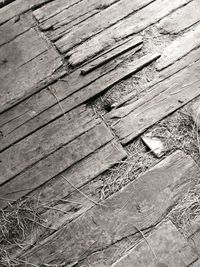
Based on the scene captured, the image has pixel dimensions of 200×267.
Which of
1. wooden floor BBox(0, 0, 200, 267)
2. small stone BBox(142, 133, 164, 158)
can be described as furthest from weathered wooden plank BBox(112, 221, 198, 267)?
small stone BBox(142, 133, 164, 158)

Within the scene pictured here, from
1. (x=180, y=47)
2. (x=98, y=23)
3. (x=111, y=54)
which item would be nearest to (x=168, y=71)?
(x=180, y=47)

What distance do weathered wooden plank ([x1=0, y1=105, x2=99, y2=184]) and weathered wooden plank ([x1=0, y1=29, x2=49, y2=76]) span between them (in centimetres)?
61

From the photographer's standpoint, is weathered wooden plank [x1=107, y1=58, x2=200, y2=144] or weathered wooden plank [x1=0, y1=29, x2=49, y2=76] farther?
weathered wooden plank [x1=0, y1=29, x2=49, y2=76]

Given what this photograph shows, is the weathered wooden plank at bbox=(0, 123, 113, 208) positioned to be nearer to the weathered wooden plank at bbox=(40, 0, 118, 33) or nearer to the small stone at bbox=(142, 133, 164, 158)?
the small stone at bbox=(142, 133, 164, 158)

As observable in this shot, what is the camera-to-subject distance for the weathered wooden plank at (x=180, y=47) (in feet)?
9.64

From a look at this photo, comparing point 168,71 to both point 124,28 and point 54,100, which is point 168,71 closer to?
point 124,28

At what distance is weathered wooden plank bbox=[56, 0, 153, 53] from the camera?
3.04 metres

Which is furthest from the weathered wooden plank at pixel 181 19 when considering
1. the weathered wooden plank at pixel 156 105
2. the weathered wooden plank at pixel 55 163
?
the weathered wooden plank at pixel 55 163

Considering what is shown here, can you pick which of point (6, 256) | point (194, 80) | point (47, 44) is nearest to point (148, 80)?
point (194, 80)

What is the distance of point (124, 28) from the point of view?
3074 mm

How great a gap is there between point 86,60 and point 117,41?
0.99 feet

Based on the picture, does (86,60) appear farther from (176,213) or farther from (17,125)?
(176,213)

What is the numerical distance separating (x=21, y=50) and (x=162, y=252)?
73.2 inches

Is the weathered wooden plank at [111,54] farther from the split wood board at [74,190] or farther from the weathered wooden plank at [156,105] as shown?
the split wood board at [74,190]
